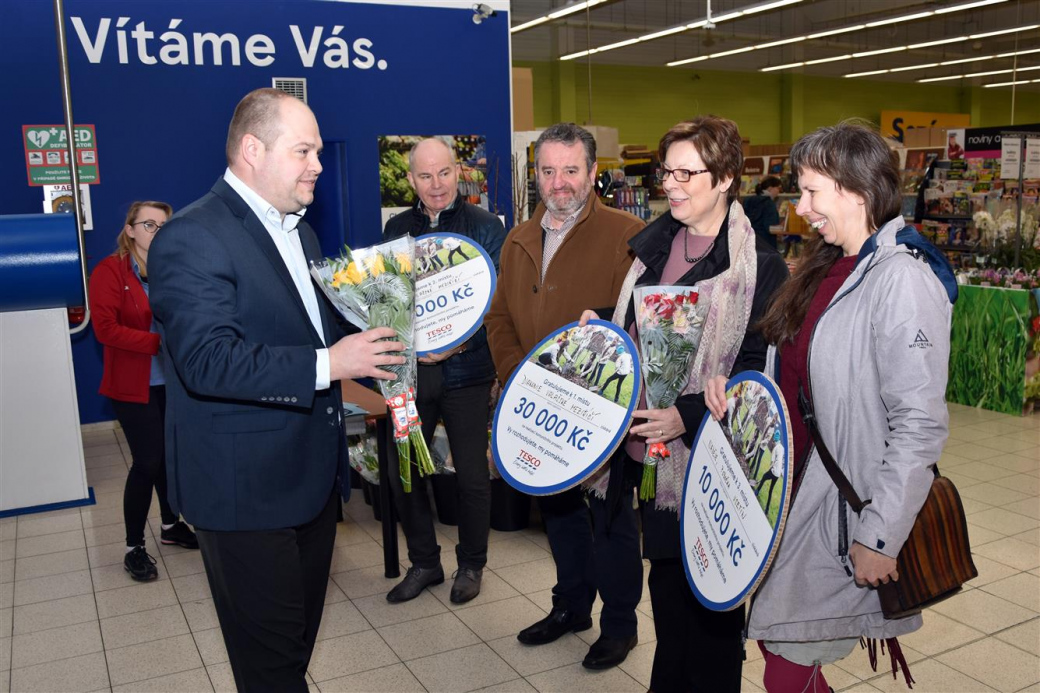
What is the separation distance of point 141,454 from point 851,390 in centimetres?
346

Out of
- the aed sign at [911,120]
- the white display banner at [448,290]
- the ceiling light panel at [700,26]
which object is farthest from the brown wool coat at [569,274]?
the aed sign at [911,120]

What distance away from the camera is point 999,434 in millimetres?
6211

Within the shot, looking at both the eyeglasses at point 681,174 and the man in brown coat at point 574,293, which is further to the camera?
the man in brown coat at point 574,293

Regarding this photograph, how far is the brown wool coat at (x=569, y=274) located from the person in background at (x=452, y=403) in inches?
14.5

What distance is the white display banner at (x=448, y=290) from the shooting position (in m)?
2.71

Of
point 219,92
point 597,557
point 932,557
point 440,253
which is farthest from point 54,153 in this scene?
point 932,557

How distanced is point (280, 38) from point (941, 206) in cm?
656

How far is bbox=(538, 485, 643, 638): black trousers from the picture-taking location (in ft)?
9.93

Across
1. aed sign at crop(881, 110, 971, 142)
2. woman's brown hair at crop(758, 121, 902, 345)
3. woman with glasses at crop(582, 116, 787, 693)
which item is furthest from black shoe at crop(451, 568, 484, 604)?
aed sign at crop(881, 110, 971, 142)

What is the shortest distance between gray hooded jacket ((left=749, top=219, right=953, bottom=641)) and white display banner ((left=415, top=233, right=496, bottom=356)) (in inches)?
42.6

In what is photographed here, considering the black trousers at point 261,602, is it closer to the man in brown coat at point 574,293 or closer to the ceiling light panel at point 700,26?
the man in brown coat at point 574,293

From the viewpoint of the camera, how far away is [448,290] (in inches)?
110

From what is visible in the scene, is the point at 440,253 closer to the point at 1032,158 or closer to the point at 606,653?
the point at 606,653

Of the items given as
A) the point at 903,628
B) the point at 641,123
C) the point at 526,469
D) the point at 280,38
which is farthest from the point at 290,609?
the point at 641,123
